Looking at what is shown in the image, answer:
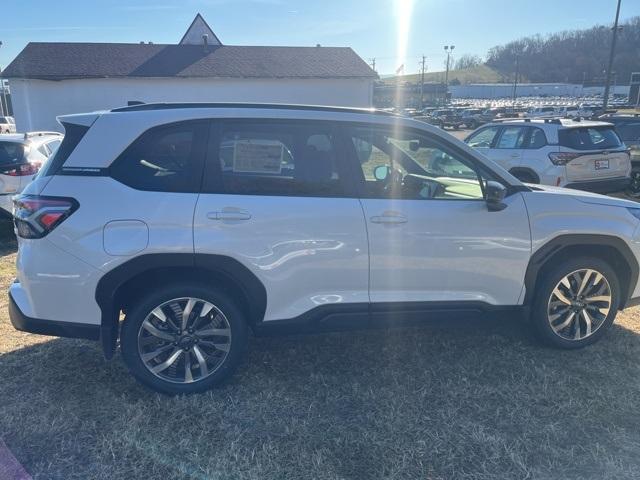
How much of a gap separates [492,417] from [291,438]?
1266 millimetres

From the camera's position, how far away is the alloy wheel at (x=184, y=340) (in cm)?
340

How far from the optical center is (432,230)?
141 inches

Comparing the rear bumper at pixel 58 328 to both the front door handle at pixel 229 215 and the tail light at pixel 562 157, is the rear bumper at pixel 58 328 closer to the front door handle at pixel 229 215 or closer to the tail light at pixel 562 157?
the front door handle at pixel 229 215

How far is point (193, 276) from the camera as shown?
11.2ft

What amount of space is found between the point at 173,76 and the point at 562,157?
64.1 ft

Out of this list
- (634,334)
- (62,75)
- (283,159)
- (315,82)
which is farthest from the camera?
(315,82)

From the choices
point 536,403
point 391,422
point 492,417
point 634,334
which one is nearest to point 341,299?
point 391,422

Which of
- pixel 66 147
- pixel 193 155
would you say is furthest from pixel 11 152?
pixel 193 155

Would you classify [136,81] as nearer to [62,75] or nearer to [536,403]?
[62,75]

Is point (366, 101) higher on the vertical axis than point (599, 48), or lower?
lower

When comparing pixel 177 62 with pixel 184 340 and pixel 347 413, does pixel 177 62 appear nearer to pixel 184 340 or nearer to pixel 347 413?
pixel 184 340

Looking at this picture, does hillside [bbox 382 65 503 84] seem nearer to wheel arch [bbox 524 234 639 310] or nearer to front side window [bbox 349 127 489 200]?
wheel arch [bbox 524 234 639 310]

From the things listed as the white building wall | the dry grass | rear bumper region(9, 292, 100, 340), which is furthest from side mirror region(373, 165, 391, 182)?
the white building wall

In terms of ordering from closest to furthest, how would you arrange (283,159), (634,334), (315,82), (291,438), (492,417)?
(291,438)
(492,417)
(283,159)
(634,334)
(315,82)
